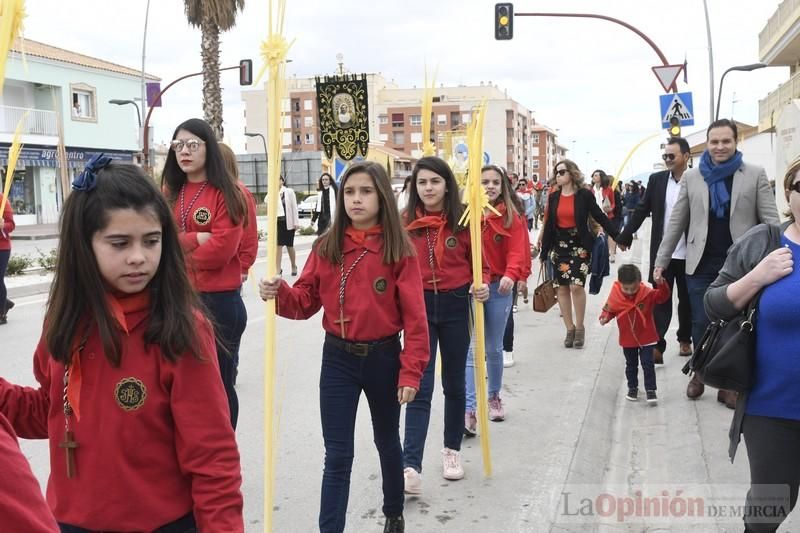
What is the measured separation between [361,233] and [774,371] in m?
1.81

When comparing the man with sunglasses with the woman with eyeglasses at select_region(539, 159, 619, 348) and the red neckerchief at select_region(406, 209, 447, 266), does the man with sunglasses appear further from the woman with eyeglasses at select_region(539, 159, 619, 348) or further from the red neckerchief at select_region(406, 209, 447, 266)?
the red neckerchief at select_region(406, 209, 447, 266)

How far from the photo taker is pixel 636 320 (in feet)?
20.5

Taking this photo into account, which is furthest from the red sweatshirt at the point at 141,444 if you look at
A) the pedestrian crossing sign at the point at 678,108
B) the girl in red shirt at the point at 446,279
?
the pedestrian crossing sign at the point at 678,108

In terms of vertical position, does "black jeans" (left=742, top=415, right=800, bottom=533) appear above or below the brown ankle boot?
above

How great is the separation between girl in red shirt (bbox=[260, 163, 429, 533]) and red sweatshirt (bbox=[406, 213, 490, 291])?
3.01ft

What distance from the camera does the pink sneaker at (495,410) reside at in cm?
580

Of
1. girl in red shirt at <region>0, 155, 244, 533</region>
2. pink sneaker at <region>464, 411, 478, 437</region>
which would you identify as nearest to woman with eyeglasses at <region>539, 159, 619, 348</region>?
pink sneaker at <region>464, 411, 478, 437</region>

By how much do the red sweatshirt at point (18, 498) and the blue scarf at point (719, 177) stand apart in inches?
208

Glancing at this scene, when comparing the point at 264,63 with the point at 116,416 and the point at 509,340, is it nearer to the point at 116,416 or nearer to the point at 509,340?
the point at 116,416

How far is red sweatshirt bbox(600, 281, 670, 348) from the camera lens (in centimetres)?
621

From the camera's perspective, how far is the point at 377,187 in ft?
12.3

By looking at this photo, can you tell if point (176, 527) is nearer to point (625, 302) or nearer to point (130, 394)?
point (130, 394)

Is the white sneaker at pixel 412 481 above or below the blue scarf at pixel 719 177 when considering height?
below

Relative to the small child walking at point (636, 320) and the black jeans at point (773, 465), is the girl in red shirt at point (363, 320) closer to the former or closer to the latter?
the black jeans at point (773, 465)
